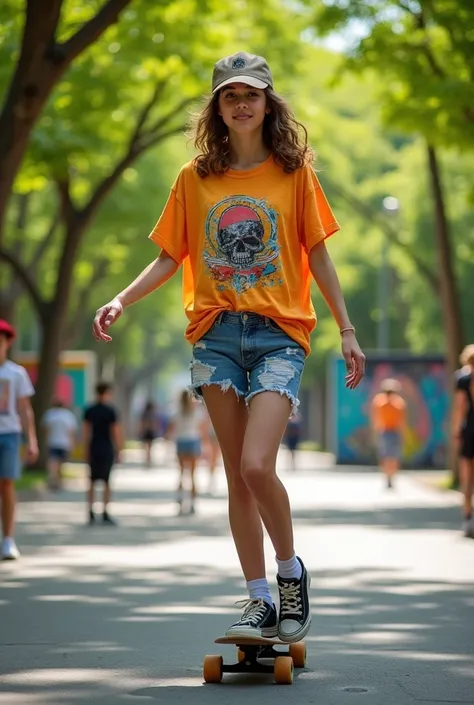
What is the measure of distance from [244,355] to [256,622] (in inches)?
39.3

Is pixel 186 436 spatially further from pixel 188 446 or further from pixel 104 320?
pixel 104 320

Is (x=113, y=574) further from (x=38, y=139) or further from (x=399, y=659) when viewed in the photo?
(x=38, y=139)

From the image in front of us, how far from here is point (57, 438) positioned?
25891mm

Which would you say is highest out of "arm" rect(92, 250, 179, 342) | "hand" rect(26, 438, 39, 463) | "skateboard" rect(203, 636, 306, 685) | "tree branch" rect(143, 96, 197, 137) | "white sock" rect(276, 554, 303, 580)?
"tree branch" rect(143, 96, 197, 137)

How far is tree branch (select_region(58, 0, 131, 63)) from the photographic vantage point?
569 inches

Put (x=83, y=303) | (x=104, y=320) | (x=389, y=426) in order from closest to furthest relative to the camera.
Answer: (x=104, y=320) < (x=389, y=426) < (x=83, y=303)

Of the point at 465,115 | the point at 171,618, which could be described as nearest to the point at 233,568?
the point at 171,618

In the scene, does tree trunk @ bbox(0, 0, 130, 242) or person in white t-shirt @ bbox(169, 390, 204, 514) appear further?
person in white t-shirt @ bbox(169, 390, 204, 514)

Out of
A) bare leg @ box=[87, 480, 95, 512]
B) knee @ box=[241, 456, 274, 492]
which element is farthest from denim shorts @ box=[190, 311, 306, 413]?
bare leg @ box=[87, 480, 95, 512]

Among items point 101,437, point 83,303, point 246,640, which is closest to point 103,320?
point 246,640

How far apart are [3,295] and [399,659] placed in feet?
94.7

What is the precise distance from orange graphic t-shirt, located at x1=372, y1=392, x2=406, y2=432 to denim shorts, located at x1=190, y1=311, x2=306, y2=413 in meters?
20.3

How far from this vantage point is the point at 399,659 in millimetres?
6938

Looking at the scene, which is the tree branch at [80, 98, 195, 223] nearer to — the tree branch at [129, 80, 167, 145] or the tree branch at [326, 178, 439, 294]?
the tree branch at [129, 80, 167, 145]
